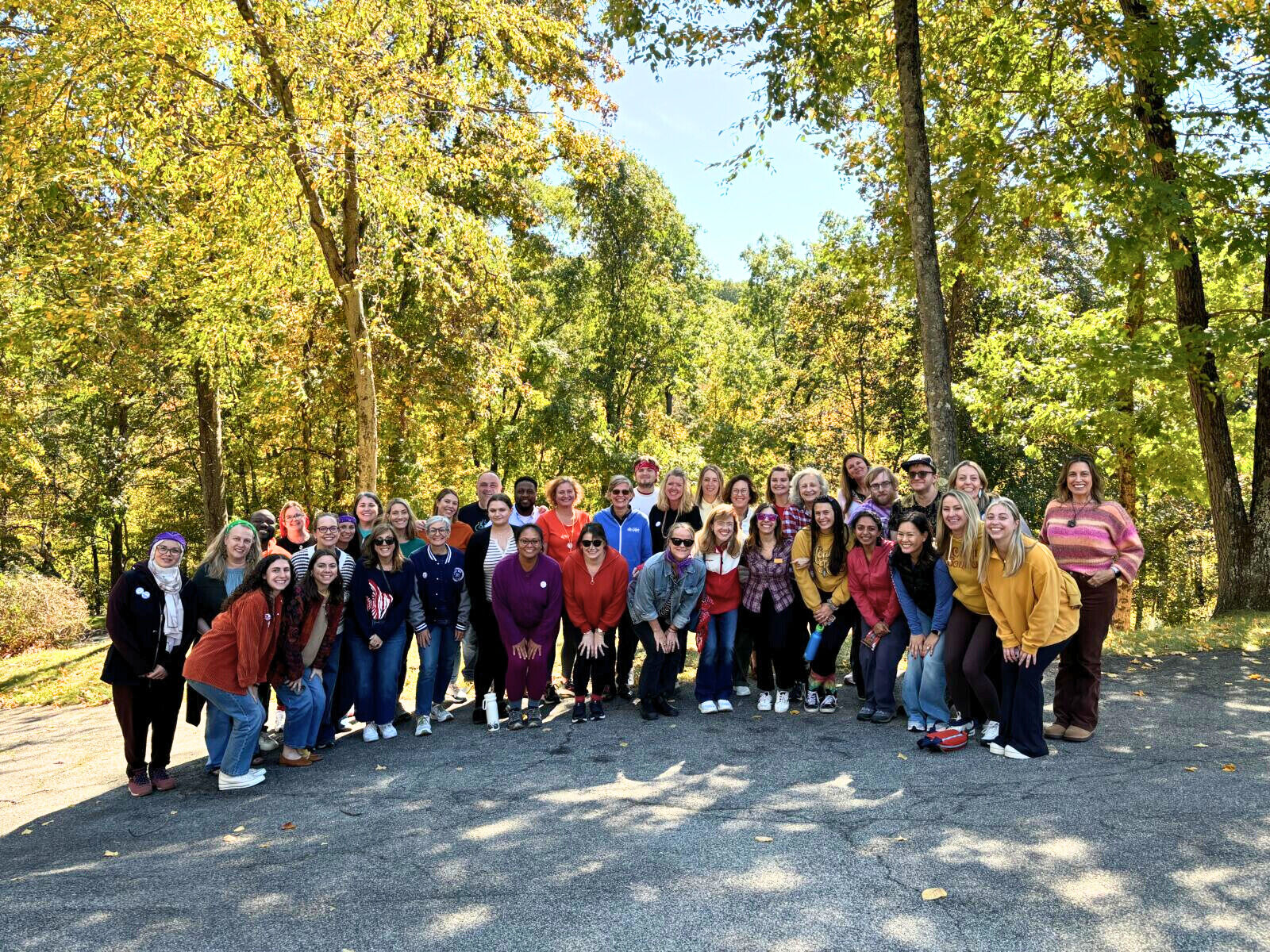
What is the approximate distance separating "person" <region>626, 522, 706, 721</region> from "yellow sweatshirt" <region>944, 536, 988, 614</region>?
81.5 inches

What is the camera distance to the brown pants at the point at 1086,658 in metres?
6.23

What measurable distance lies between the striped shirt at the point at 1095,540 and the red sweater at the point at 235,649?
5.90 m

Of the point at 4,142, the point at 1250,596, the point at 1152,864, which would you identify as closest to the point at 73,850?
the point at 1152,864

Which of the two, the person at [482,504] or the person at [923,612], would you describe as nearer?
the person at [923,612]

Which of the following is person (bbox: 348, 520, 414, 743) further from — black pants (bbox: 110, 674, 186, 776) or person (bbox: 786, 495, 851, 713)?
person (bbox: 786, 495, 851, 713)

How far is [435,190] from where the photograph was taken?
56.8 feet

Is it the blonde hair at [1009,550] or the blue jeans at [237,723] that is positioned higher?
the blonde hair at [1009,550]

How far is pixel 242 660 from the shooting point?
5.93 meters

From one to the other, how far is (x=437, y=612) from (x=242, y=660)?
1754 mm

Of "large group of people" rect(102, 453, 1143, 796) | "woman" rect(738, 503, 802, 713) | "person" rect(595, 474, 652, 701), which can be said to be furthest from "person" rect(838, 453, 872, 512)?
"person" rect(595, 474, 652, 701)

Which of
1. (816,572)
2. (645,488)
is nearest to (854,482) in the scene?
(816,572)

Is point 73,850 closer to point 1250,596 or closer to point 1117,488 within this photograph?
point 1250,596

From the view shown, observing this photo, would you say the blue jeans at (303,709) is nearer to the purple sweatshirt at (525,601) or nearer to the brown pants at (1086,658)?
the purple sweatshirt at (525,601)

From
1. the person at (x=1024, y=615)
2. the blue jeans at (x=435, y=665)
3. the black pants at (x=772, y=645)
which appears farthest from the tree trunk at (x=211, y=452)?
the person at (x=1024, y=615)
